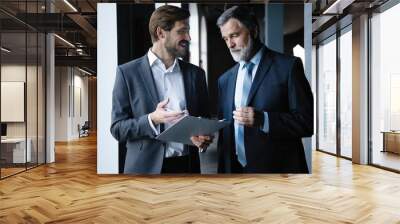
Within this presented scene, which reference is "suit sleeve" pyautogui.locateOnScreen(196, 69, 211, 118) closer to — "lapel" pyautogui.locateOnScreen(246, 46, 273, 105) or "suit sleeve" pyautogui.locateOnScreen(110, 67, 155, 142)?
"lapel" pyautogui.locateOnScreen(246, 46, 273, 105)

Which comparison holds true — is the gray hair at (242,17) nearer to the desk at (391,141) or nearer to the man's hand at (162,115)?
the man's hand at (162,115)

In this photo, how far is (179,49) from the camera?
6516 millimetres

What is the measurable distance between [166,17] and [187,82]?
1.11 m

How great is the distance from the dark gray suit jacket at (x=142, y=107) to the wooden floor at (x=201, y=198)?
337mm

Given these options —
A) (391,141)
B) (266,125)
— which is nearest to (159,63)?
(266,125)

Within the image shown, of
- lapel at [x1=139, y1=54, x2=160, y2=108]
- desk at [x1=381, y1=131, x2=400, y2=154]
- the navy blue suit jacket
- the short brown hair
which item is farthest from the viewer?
desk at [x1=381, y1=131, x2=400, y2=154]

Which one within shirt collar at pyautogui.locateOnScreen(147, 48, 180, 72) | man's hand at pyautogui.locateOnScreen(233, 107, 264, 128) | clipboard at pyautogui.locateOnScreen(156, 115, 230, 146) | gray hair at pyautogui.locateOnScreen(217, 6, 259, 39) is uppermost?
gray hair at pyautogui.locateOnScreen(217, 6, 259, 39)

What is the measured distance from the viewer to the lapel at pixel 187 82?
21.2 ft

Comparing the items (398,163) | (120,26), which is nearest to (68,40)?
(120,26)

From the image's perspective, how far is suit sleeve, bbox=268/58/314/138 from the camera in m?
6.35

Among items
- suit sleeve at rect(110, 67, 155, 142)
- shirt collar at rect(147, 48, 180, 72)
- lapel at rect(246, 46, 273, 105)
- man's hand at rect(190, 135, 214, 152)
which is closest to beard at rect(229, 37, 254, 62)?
lapel at rect(246, 46, 273, 105)

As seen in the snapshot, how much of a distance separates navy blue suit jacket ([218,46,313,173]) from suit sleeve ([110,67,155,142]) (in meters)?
1.23

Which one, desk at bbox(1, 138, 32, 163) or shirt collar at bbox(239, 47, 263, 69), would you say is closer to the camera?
shirt collar at bbox(239, 47, 263, 69)

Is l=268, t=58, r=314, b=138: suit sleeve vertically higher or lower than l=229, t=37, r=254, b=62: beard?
lower
